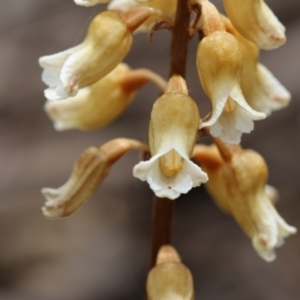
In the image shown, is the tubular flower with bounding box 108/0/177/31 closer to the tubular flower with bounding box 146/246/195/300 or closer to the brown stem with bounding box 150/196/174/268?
the brown stem with bounding box 150/196/174/268

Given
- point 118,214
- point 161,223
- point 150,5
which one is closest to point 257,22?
point 150,5

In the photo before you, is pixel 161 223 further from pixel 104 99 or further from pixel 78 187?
pixel 104 99

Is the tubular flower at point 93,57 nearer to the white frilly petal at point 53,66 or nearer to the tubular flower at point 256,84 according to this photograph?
the white frilly petal at point 53,66

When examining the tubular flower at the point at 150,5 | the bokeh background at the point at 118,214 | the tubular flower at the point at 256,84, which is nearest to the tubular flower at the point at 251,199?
the tubular flower at the point at 256,84

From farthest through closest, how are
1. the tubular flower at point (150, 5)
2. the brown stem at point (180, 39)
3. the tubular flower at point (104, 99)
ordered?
the tubular flower at point (104, 99) → the tubular flower at point (150, 5) → the brown stem at point (180, 39)

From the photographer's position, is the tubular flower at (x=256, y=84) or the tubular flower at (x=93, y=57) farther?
the tubular flower at (x=256, y=84)

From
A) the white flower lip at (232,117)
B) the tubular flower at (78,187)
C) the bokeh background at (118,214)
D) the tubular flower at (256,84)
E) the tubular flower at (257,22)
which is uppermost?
the tubular flower at (257,22)

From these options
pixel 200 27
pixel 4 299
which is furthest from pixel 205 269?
pixel 200 27
